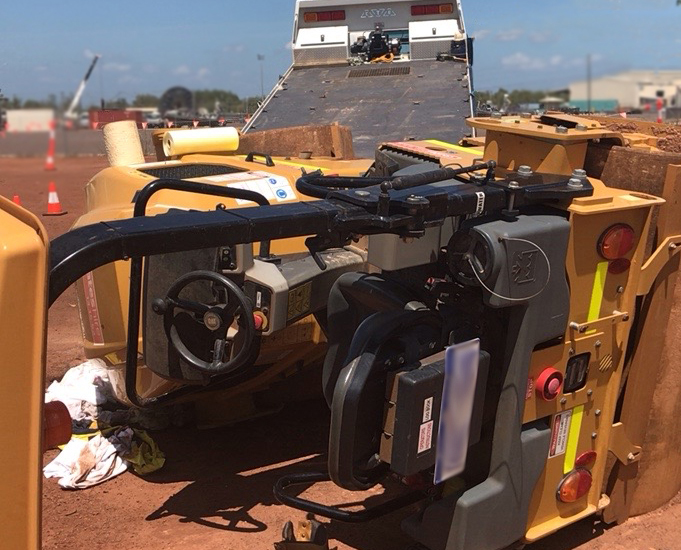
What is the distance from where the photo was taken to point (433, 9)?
11305mm

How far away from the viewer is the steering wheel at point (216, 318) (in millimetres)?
2863

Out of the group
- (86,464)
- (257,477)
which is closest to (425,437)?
(257,477)

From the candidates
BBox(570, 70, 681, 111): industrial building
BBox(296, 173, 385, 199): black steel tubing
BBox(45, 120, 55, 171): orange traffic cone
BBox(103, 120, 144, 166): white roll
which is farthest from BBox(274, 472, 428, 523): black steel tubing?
BBox(103, 120, 144, 166): white roll

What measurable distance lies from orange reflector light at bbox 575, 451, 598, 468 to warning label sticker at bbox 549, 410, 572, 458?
118 millimetres

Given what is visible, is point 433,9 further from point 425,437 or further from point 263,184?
point 425,437

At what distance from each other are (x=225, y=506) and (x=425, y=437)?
5.34 ft

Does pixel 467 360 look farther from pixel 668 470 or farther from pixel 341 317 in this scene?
pixel 668 470

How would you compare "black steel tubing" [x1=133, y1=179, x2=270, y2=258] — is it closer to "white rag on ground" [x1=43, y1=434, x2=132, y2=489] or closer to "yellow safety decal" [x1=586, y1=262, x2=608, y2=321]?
"yellow safety decal" [x1=586, y1=262, x2=608, y2=321]

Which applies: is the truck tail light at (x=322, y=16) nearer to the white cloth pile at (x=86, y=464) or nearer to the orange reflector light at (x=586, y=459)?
the white cloth pile at (x=86, y=464)

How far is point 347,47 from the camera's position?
1117 centimetres

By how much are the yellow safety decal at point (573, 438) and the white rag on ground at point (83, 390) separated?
268cm

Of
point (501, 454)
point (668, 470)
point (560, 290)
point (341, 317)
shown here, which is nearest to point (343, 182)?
point (341, 317)

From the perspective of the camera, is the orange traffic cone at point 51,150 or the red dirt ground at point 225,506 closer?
the orange traffic cone at point 51,150

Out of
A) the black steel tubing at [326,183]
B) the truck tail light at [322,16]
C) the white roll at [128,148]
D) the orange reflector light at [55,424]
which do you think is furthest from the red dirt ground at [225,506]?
the truck tail light at [322,16]
